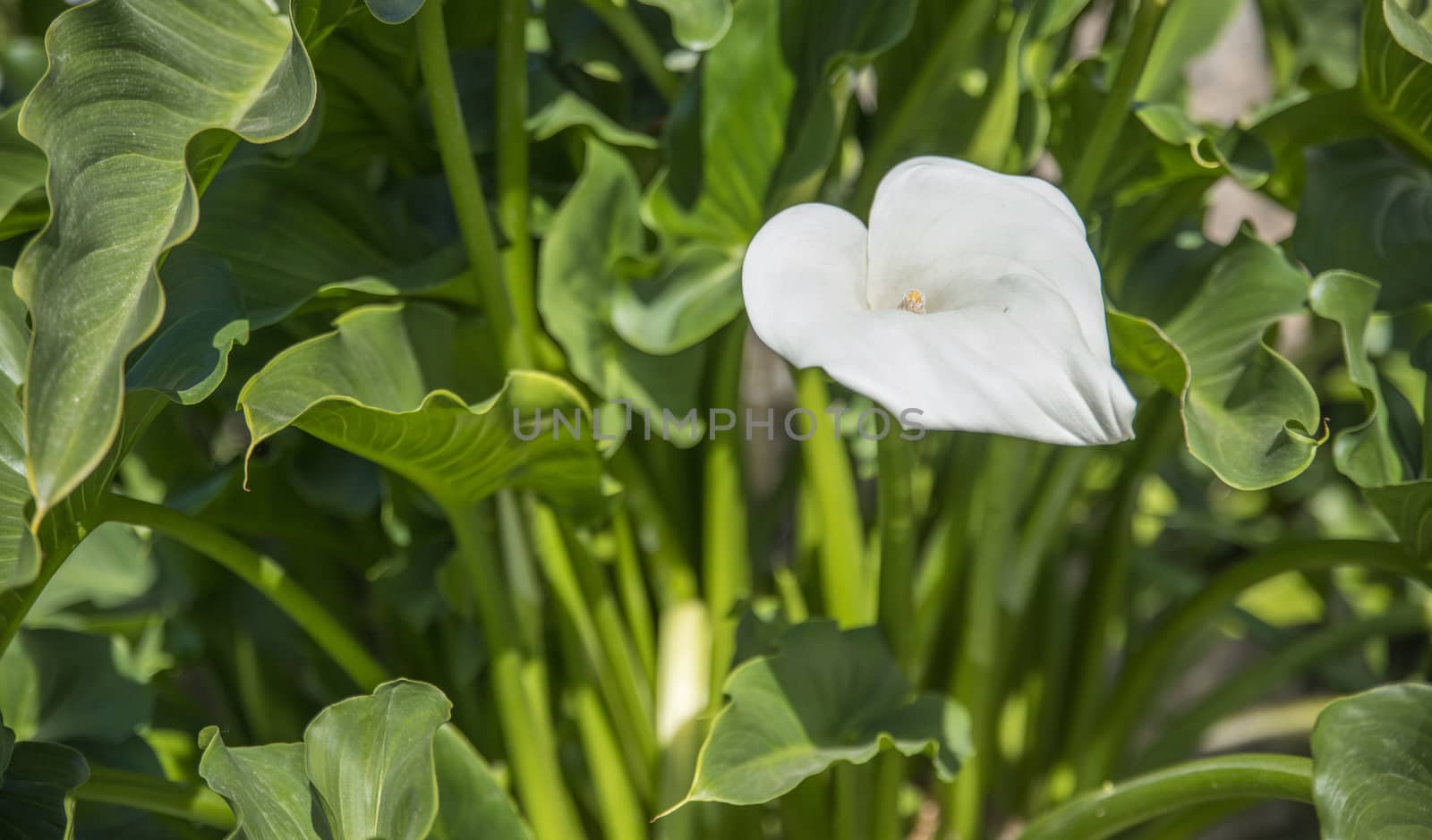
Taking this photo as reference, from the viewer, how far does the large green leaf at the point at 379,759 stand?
49cm

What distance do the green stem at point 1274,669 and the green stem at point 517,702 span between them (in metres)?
0.45

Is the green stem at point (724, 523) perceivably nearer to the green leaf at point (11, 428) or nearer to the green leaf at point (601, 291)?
the green leaf at point (601, 291)

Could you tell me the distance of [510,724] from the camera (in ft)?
2.11

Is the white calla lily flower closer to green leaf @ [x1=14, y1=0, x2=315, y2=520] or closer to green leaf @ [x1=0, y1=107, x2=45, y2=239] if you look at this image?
green leaf @ [x1=14, y1=0, x2=315, y2=520]

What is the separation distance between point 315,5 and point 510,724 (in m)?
0.40

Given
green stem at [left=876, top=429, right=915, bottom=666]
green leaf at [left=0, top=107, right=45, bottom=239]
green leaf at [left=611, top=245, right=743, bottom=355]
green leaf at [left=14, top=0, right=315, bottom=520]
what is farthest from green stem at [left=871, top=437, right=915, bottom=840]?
green leaf at [left=0, top=107, right=45, bottom=239]

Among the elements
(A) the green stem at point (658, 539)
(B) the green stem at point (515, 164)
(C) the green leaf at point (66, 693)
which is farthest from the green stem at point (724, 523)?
(C) the green leaf at point (66, 693)

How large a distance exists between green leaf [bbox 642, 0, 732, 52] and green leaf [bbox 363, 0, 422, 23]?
0.13m

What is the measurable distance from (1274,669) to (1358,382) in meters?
0.35

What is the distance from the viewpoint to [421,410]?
0.48 m

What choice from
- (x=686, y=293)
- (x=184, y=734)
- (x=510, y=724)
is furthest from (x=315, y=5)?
(x=184, y=734)

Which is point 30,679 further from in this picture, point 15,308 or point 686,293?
point 686,293

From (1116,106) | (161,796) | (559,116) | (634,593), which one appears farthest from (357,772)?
(1116,106)

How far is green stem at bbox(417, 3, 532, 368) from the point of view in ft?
1.76
